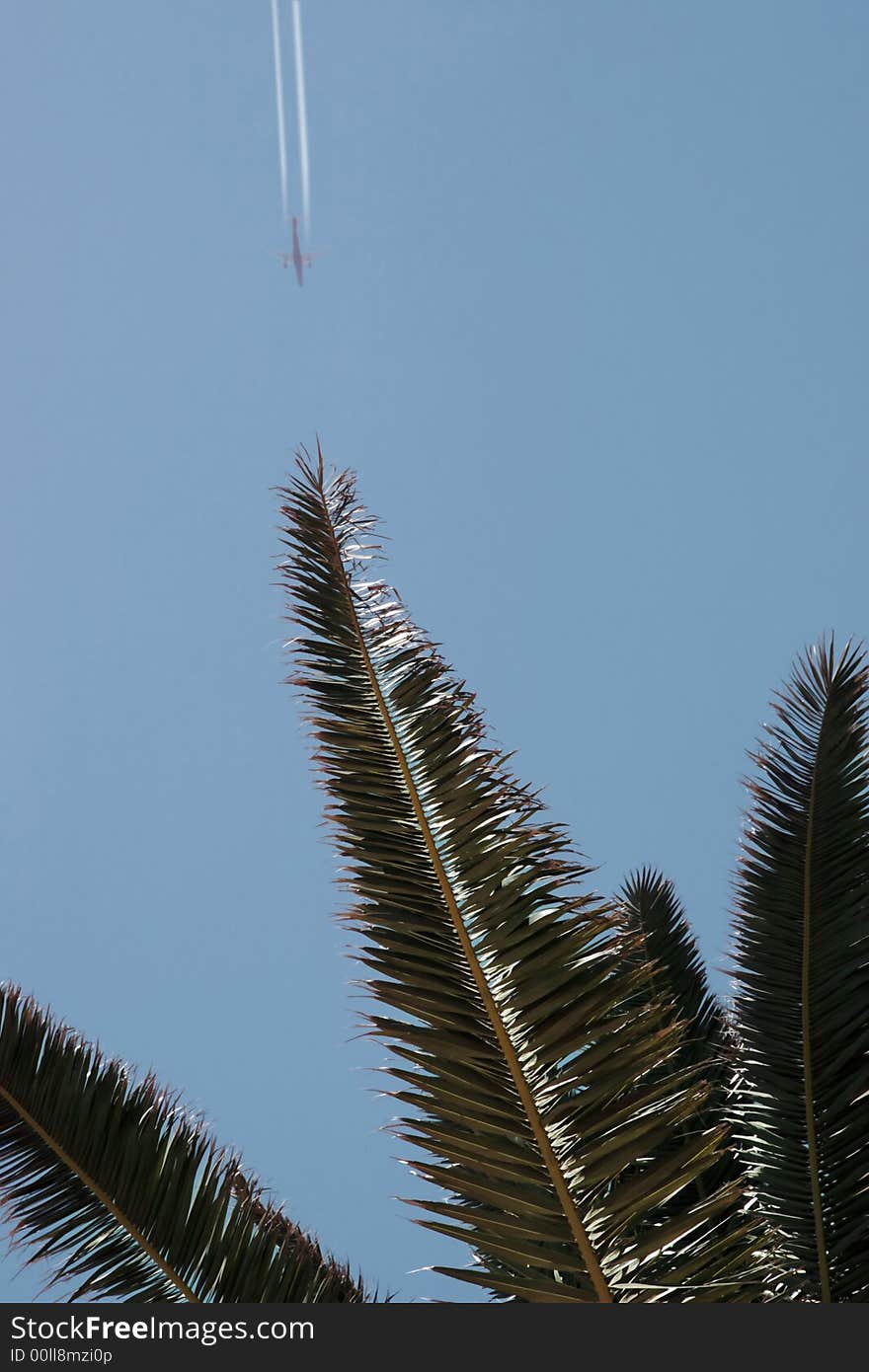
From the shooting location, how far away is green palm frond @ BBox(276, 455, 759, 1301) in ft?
9.82

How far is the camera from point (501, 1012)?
3.10 m

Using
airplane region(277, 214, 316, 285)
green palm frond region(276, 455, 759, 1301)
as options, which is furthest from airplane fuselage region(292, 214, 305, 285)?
Result: green palm frond region(276, 455, 759, 1301)

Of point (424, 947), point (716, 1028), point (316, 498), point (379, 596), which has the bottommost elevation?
point (424, 947)

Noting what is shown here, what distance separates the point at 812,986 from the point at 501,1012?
2.38 meters

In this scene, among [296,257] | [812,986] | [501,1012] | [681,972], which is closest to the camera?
[501,1012]

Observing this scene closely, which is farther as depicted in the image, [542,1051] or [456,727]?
[456,727]

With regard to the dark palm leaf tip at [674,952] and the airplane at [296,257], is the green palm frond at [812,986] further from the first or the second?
the airplane at [296,257]

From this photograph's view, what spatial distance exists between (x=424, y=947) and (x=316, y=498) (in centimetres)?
125

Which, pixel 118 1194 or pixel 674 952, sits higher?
pixel 674 952

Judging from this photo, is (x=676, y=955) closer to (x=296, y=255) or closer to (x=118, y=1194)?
(x=118, y=1194)

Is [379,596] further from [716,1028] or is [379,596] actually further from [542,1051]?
[716,1028]

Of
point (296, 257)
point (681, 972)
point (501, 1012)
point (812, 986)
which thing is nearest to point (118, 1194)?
point (501, 1012)

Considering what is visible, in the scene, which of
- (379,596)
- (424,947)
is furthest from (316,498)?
(424,947)

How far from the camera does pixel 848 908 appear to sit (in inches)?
202
